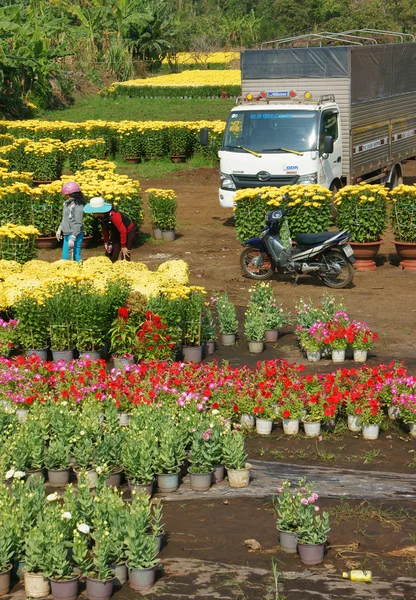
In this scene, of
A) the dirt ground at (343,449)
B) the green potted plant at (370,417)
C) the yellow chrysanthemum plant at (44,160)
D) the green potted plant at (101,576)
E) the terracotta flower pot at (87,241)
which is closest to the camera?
the green potted plant at (101,576)

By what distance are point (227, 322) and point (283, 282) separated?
12.1 ft

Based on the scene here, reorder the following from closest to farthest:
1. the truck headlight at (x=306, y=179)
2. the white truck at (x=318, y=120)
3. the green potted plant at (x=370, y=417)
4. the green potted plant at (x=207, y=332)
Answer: the green potted plant at (x=370, y=417)
the green potted plant at (x=207, y=332)
the truck headlight at (x=306, y=179)
the white truck at (x=318, y=120)

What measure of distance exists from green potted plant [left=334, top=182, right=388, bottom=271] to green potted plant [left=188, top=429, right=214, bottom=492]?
875cm

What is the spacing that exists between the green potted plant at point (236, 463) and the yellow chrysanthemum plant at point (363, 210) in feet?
28.7

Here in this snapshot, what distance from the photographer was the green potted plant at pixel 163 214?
61.7ft

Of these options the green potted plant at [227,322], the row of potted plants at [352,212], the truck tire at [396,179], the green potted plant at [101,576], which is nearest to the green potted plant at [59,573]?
the green potted plant at [101,576]

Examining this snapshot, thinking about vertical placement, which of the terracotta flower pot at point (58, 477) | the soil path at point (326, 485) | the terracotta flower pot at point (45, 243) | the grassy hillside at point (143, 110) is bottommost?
the grassy hillside at point (143, 110)

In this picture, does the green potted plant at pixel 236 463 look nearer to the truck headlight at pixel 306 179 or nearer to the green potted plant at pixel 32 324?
A: the green potted plant at pixel 32 324

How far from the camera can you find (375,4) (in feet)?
232

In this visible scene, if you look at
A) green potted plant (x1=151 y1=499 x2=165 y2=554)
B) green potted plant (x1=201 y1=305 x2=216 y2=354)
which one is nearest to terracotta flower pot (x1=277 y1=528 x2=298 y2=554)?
green potted plant (x1=151 y1=499 x2=165 y2=554)

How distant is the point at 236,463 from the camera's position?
25.6 ft

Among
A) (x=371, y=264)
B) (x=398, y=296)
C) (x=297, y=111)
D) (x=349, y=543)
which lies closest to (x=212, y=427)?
(x=349, y=543)

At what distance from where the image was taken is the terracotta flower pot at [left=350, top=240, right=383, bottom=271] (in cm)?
1623

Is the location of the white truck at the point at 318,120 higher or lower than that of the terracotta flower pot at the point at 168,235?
higher
